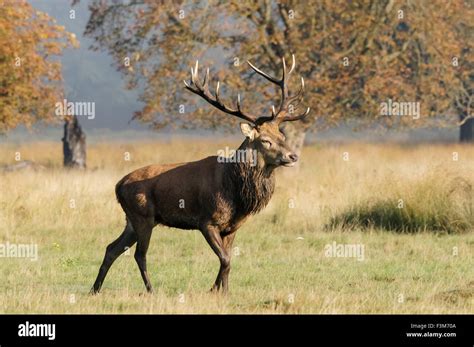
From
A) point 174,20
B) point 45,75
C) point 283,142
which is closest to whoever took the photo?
point 283,142

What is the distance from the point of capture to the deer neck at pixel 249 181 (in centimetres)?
1152

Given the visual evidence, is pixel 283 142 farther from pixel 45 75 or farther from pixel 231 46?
pixel 231 46

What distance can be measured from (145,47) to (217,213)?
19704 mm

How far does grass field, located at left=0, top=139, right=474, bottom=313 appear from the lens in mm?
10734

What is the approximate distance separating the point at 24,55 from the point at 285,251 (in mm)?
12226

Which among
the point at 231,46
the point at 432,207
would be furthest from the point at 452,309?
the point at 231,46

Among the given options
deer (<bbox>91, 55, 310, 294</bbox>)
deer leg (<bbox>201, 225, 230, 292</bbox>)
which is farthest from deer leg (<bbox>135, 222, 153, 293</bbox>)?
deer leg (<bbox>201, 225, 230, 292</bbox>)

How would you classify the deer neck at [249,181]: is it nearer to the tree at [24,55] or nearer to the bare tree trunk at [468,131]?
the tree at [24,55]

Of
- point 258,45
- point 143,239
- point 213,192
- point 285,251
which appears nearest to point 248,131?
point 213,192

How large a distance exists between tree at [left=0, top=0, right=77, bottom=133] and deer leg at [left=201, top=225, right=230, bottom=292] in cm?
1459

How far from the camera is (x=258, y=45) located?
96.0 feet

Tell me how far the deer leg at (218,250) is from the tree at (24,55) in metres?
14.6

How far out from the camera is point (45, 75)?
27000 mm

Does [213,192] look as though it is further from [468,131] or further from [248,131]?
[468,131]
